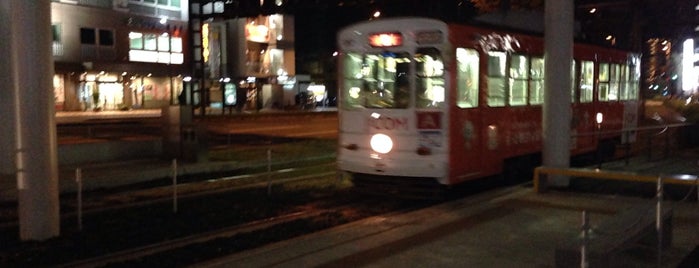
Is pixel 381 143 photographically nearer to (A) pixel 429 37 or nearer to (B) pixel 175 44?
(A) pixel 429 37

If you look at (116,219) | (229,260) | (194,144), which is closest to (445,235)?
(229,260)

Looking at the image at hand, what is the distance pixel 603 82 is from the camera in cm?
1664

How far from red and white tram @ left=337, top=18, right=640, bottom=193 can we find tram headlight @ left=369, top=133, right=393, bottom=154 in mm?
16

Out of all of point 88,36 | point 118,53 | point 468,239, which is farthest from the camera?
point 118,53

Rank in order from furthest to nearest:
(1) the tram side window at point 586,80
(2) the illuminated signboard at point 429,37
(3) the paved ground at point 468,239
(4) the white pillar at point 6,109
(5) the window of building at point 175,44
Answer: (5) the window of building at point 175,44 < (1) the tram side window at point 586,80 < (4) the white pillar at point 6,109 < (2) the illuminated signboard at point 429,37 < (3) the paved ground at point 468,239

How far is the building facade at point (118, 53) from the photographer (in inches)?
1746

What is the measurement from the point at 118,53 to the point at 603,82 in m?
37.8

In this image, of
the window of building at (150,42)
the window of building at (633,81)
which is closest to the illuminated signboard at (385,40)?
the window of building at (633,81)

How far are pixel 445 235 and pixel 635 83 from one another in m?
12.0

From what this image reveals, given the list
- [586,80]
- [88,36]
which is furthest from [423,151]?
[88,36]

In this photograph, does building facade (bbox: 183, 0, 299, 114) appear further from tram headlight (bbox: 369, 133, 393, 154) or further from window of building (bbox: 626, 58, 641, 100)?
tram headlight (bbox: 369, 133, 393, 154)

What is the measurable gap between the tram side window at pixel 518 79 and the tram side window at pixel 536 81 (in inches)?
9.5

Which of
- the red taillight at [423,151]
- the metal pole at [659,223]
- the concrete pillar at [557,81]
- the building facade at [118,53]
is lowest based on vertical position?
the metal pole at [659,223]

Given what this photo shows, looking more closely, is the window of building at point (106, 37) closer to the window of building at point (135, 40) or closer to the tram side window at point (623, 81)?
the window of building at point (135, 40)
